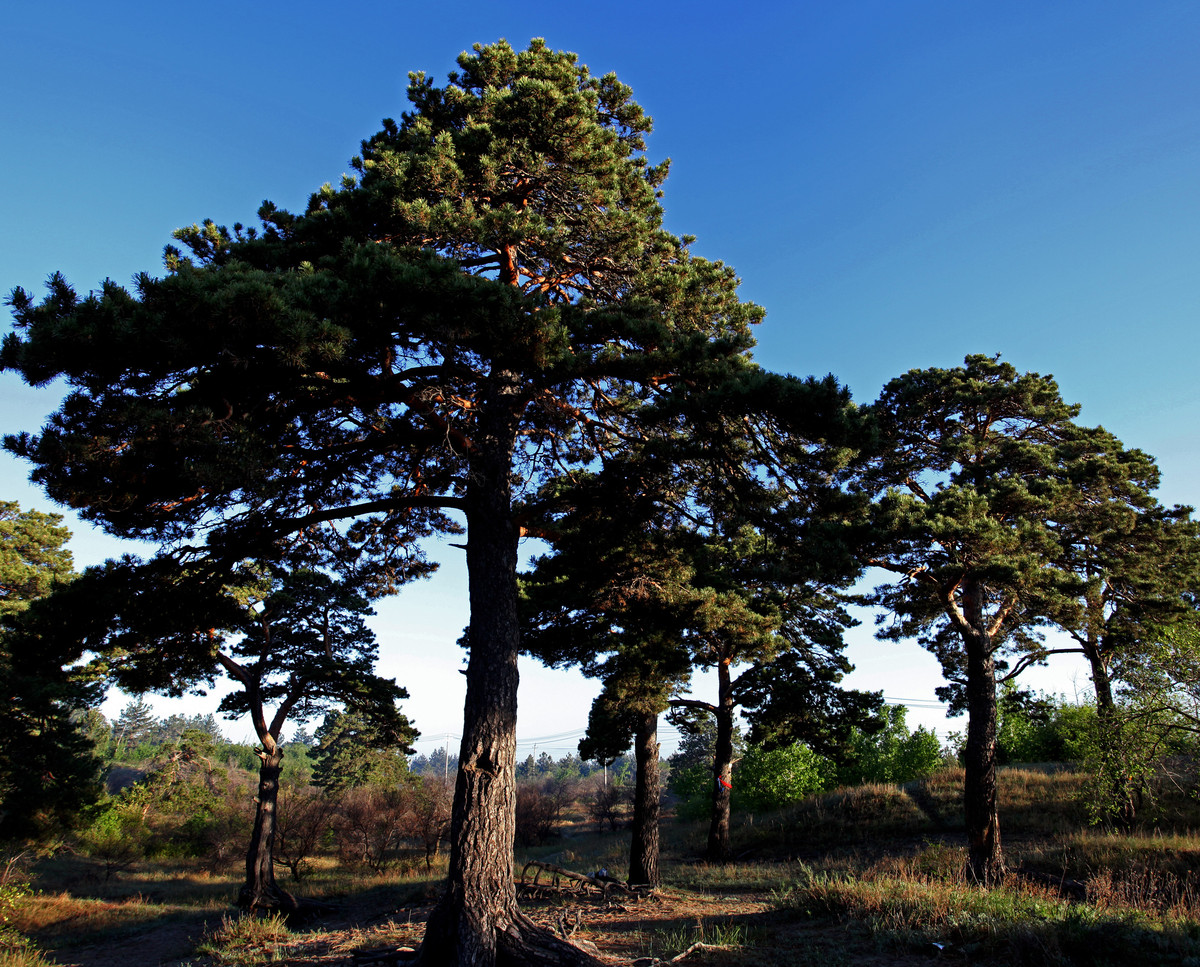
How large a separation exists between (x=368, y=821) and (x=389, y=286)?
31.6 m

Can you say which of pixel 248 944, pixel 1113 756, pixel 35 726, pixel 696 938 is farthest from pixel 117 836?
pixel 1113 756

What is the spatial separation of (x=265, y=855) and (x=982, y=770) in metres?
18.7

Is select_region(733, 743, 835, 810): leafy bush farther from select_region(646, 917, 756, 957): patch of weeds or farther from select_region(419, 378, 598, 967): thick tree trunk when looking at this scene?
select_region(419, 378, 598, 967): thick tree trunk

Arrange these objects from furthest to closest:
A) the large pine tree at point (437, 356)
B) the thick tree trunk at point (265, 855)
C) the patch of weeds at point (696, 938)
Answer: the thick tree trunk at point (265, 855) < the patch of weeds at point (696, 938) < the large pine tree at point (437, 356)

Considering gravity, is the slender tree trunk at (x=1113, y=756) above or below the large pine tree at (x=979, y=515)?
below

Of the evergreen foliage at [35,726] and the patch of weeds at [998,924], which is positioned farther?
the evergreen foliage at [35,726]

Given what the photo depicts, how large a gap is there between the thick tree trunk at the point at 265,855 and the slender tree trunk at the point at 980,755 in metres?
16.9

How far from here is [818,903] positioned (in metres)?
8.66

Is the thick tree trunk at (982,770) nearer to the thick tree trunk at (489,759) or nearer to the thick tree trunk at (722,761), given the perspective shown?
the thick tree trunk at (722,761)

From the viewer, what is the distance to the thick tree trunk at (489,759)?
21.3 ft

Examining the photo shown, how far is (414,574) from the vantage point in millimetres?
10836

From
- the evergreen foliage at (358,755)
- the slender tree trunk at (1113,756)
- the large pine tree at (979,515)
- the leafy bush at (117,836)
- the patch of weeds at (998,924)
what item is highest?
the large pine tree at (979,515)

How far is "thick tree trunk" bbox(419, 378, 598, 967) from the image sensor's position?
6.49 meters

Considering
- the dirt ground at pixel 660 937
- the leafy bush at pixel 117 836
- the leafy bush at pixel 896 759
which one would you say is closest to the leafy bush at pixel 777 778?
the leafy bush at pixel 896 759
